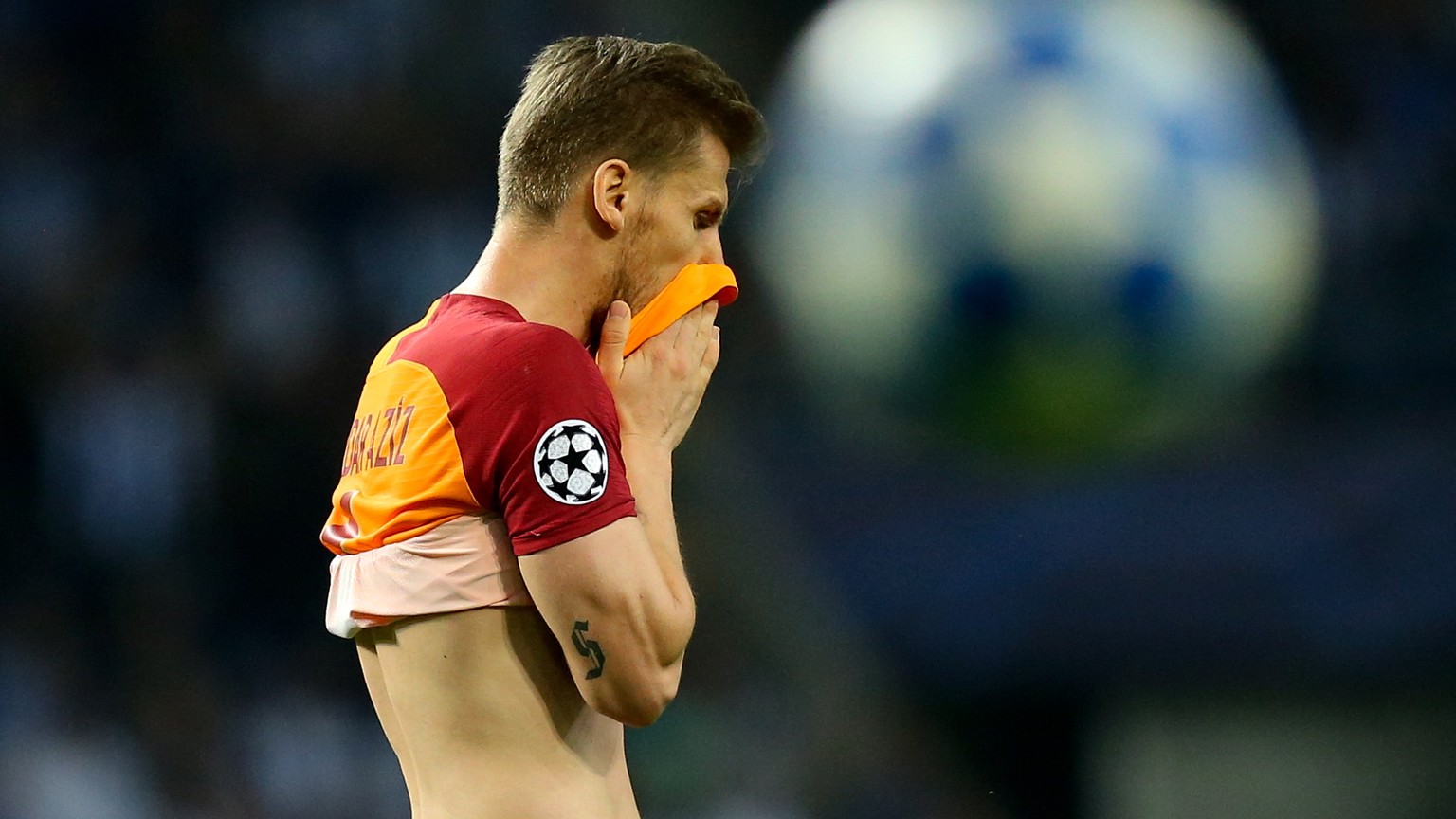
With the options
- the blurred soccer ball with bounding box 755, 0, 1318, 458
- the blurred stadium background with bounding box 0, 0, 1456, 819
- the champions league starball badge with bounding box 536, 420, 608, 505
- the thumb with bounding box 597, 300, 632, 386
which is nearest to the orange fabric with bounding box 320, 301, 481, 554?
the champions league starball badge with bounding box 536, 420, 608, 505

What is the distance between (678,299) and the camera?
65.1 inches

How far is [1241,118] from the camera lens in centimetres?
268

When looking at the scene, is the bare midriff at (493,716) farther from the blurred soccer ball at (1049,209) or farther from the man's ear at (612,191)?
the blurred soccer ball at (1049,209)

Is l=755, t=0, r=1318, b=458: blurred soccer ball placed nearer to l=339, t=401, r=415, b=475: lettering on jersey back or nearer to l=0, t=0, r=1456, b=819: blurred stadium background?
l=0, t=0, r=1456, b=819: blurred stadium background

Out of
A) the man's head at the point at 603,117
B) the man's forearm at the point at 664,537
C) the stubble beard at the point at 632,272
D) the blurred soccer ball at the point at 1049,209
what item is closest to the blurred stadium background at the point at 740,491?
the blurred soccer ball at the point at 1049,209

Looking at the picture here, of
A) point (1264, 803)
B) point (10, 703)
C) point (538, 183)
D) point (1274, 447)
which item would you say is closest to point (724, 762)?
point (1264, 803)

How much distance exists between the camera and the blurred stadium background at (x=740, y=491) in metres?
3.55

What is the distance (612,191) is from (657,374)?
0.22m

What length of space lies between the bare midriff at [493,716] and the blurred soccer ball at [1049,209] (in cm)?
132

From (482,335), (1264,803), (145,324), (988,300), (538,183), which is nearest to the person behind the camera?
(482,335)

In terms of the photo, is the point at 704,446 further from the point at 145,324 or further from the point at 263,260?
the point at 145,324

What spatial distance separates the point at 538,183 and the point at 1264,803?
279cm

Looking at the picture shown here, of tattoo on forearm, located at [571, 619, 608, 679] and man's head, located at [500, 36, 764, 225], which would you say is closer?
tattoo on forearm, located at [571, 619, 608, 679]

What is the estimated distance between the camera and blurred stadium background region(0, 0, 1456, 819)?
355cm
